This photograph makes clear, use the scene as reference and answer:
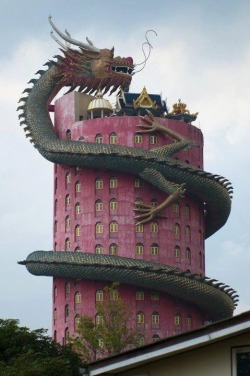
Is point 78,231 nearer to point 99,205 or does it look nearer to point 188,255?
point 99,205

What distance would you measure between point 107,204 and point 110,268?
5.91 meters

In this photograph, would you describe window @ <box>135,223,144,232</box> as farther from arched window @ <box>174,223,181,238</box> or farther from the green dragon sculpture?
arched window @ <box>174,223,181,238</box>

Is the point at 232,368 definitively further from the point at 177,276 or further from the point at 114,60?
the point at 114,60

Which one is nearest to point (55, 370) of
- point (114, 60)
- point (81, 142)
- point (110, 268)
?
point (110, 268)

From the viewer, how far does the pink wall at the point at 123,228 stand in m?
73.0

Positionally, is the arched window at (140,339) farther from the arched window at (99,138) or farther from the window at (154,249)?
the arched window at (99,138)

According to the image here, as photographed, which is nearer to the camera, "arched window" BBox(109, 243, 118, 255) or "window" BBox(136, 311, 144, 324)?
"window" BBox(136, 311, 144, 324)

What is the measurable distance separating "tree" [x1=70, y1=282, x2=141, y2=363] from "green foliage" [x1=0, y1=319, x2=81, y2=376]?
4.35m

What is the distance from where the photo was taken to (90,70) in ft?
259

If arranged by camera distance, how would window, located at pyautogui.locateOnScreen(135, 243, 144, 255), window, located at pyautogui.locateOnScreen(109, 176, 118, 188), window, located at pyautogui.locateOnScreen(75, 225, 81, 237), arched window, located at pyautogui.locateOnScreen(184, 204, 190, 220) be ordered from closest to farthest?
window, located at pyautogui.locateOnScreen(135, 243, 144, 255), window, located at pyautogui.locateOnScreen(109, 176, 118, 188), window, located at pyautogui.locateOnScreen(75, 225, 81, 237), arched window, located at pyautogui.locateOnScreen(184, 204, 190, 220)

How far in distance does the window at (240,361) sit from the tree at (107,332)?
144ft

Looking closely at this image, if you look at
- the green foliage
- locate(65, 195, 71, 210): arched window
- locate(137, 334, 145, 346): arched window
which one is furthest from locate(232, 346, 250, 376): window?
locate(65, 195, 71, 210): arched window

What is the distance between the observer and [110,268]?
229 feet

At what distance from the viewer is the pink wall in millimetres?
73000
